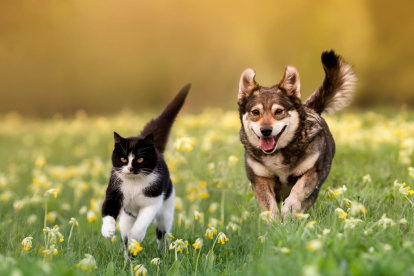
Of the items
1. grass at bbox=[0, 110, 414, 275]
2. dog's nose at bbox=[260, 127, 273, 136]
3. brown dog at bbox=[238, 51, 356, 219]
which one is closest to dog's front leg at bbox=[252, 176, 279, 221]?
brown dog at bbox=[238, 51, 356, 219]

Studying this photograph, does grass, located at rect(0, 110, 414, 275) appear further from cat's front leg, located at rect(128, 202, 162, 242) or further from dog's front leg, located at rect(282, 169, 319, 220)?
cat's front leg, located at rect(128, 202, 162, 242)

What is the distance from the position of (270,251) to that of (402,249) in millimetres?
824

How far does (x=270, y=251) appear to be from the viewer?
315 centimetres

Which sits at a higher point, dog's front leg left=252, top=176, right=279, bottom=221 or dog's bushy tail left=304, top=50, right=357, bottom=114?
dog's bushy tail left=304, top=50, right=357, bottom=114

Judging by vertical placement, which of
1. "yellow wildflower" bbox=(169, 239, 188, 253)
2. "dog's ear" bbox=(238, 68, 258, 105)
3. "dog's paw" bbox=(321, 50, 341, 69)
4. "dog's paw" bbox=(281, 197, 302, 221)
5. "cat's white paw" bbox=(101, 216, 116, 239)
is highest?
"dog's paw" bbox=(321, 50, 341, 69)

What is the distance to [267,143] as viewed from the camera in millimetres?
4336

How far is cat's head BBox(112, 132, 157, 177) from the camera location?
440 cm

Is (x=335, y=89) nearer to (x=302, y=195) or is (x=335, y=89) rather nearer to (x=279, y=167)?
(x=279, y=167)

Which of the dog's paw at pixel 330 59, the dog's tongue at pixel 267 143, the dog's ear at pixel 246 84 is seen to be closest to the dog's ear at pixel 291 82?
the dog's ear at pixel 246 84

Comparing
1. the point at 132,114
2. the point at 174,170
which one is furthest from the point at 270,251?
the point at 132,114

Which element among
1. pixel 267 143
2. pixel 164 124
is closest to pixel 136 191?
pixel 164 124

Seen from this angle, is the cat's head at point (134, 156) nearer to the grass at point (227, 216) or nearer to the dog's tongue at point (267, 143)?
the grass at point (227, 216)

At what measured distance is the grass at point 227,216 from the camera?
9.45 ft

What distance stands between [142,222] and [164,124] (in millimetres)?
1430
